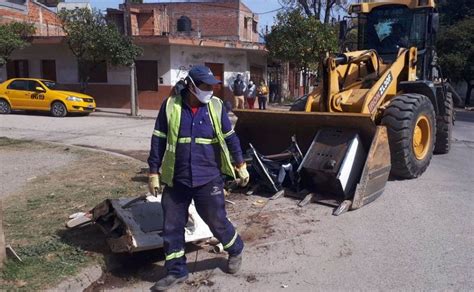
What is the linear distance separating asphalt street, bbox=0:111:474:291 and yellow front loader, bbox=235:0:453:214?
42cm

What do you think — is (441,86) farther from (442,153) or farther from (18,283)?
(18,283)

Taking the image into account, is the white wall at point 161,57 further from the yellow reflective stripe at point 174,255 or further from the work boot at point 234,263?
the yellow reflective stripe at point 174,255

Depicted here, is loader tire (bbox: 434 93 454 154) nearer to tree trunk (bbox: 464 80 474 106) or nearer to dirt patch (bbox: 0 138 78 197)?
dirt patch (bbox: 0 138 78 197)

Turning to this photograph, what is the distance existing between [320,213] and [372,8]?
5.17m

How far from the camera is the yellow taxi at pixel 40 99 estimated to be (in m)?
20.1

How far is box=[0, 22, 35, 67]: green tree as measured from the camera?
71.8 ft

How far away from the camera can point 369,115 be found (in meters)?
6.72

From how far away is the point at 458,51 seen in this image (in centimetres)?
3369

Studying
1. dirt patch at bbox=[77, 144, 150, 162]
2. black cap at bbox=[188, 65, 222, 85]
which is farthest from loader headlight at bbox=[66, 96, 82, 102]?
black cap at bbox=[188, 65, 222, 85]

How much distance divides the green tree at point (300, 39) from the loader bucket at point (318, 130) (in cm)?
1740

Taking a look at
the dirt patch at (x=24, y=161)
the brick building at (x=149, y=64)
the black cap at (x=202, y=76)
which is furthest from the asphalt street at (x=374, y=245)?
the brick building at (x=149, y=64)

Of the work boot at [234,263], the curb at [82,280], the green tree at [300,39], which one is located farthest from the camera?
the green tree at [300,39]

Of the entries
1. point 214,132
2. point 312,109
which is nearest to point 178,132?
point 214,132

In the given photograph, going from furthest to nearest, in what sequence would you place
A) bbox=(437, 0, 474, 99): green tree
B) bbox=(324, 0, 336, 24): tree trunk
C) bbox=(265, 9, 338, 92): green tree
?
bbox=(437, 0, 474, 99): green tree → bbox=(324, 0, 336, 24): tree trunk → bbox=(265, 9, 338, 92): green tree
